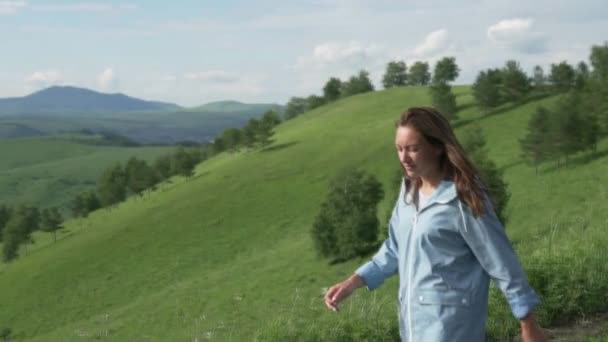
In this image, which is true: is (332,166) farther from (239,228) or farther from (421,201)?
(421,201)

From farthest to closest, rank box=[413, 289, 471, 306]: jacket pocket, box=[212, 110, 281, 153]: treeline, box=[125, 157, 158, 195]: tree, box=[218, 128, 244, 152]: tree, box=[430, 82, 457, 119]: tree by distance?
box=[218, 128, 244, 152]: tree
box=[125, 157, 158, 195]: tree
box=[212, 110, 281, 153]: treeline
box=[430, 82, 457, 119]: tree
box=[413, 289, 471, 306]: jacket pocket

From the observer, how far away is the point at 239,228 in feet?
229

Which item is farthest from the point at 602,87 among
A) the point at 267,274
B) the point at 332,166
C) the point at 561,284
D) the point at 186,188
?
the point at 561,284

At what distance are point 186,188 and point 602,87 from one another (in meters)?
53.2

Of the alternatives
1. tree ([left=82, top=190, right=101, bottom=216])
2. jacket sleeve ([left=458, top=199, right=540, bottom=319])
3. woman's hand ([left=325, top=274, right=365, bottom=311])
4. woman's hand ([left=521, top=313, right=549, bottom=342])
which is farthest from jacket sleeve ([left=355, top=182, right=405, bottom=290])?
tree ([left=82, top=190, right=101, bottom=216])

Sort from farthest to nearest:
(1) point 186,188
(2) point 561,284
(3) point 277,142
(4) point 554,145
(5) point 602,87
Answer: (3) point 277,142, (1) point 186,188, (5) point 602,87, (4) point 554,145, (2) point 561,284

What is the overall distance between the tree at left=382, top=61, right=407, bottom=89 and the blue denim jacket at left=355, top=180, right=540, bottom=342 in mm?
146385

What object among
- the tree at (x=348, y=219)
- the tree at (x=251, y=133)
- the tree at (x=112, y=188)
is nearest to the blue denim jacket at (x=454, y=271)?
the tree at (x=348, y=219)

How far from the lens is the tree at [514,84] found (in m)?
87.8

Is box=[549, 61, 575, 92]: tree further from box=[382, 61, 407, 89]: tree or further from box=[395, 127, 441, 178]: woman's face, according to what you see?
box=[395, 127, 441, 178]: woman's face

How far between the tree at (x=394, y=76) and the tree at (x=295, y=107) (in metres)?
20.7

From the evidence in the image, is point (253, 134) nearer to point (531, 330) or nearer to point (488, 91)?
point (488, 91)

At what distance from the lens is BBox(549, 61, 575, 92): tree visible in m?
90.6

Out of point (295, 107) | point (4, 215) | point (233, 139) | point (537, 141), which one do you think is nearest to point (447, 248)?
point (537, 141)
